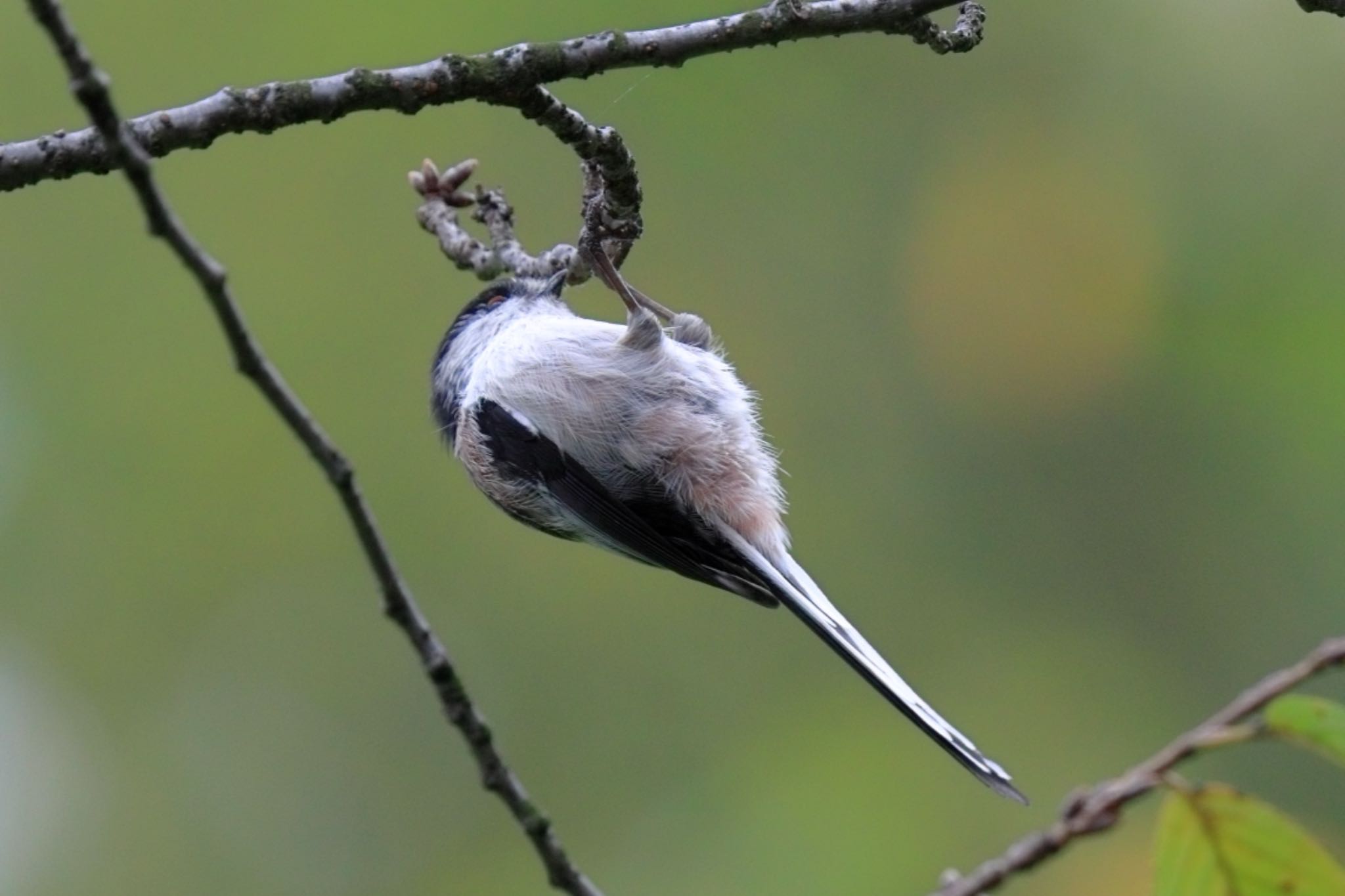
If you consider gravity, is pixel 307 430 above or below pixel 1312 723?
above

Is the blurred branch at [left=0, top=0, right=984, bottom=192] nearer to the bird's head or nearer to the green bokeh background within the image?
the bird's head

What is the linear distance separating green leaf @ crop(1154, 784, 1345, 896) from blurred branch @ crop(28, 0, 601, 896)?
651 millimetres

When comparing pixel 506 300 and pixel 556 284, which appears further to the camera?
Result: pixel 506 300

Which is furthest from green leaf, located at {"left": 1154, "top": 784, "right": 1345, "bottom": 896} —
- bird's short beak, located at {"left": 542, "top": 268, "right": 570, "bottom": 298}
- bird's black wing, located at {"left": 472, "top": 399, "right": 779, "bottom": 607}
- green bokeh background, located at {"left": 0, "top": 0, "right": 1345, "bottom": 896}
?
green bokeh background, located at {"left": 0, "top": 0, "right": 1345, "bottom": 896}

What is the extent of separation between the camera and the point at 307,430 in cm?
142

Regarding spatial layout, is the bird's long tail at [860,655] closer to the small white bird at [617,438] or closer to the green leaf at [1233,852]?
the small white bird at [617,438]

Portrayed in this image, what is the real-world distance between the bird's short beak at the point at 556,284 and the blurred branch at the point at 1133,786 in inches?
94.5

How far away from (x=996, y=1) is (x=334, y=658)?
17.5ft

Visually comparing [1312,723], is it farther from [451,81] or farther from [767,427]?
[767,427]

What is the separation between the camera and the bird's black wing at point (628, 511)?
3.40 meters

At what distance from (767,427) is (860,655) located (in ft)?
15.1

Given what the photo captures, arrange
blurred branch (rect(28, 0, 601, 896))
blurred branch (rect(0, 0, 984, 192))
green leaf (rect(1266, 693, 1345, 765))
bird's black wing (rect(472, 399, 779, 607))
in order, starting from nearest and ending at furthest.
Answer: green leaf (rect(1266, 693, 1345, 765)) < blurred branch (rect(28, 0, 601, 896)) < blurred branch (rect(0, 0, 984, 192)) < bird's black wing (rect(472, 399, 779, 607))

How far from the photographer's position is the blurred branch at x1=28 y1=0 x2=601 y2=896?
1.33m

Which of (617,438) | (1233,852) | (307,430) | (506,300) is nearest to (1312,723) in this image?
(1233,852)
